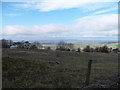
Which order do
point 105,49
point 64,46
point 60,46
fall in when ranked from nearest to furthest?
1. point 105,49
2. point 60,46
3. point 64,46

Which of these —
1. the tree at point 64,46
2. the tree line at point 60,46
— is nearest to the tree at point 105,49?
the tree line at point 60,46

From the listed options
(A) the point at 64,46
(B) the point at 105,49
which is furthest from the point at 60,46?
(B) the point at 105,49

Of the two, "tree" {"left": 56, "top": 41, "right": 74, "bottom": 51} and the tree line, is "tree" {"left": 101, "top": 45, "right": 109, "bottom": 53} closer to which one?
the tree line

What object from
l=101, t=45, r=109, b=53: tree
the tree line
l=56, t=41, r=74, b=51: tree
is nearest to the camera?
the tree line

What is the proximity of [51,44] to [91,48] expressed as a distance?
8.58 meters

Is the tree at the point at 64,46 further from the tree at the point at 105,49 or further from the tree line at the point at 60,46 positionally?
the tree at the point at 105,49

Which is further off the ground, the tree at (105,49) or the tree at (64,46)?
the tree at (64,46)

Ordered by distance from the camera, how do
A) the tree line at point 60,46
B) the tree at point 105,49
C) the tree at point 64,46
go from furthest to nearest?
the tree at point 64,46 → the tree at point 105,49 → the tree line at point 60,46

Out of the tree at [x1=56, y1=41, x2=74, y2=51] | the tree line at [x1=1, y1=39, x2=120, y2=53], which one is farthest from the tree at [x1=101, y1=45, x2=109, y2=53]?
the tree at [x1=56, y1=41, x2=74, y2=51]

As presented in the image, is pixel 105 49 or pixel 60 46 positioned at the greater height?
pixel 60 46

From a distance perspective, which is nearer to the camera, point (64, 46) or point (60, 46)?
point (60, 46)

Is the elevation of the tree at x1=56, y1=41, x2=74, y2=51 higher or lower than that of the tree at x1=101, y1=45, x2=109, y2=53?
higher

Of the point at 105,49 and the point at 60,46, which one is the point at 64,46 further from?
the point at 105,49

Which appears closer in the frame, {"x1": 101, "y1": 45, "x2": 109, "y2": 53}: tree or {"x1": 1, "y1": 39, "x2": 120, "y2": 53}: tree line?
{"x1": 1, "y1": 39, "x2": 120, "y2": 53}: tree line
